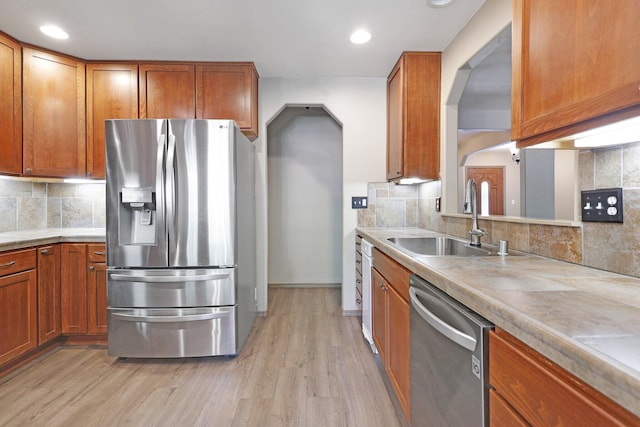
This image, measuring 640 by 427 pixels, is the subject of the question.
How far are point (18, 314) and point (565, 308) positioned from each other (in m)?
2.99

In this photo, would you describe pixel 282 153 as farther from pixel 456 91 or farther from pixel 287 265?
pixel 456 91

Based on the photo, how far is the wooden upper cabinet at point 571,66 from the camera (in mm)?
709

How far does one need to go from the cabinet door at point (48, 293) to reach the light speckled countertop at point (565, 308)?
264 centimetres

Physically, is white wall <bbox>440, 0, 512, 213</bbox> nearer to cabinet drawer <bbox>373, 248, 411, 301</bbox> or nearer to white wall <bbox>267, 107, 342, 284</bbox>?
cabinet drawer <bbox>373, 248, 411, 301</bbox>

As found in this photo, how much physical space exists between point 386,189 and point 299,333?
158 centimetres

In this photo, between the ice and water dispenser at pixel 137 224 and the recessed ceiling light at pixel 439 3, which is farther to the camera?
the ice and water dispenser at pixel 137 224

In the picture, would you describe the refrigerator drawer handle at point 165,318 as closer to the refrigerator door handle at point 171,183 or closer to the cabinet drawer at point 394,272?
the refrigerator door handle at point 171,183

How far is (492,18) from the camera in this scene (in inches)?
73.5

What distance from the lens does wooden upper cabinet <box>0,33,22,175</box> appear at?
2328 millimetres

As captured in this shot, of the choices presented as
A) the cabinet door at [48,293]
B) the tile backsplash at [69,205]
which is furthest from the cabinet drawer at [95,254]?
the tile backsplash at [69,205]

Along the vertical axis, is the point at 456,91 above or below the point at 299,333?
above

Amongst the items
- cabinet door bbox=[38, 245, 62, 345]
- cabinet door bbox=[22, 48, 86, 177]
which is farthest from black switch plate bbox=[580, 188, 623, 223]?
cabinet door bbox=[22, 48, 86, 177]

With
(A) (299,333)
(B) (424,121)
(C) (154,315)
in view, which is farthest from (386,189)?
(C) (154,315)

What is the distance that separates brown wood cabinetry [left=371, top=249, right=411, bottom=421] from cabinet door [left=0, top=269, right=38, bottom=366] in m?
2.40
